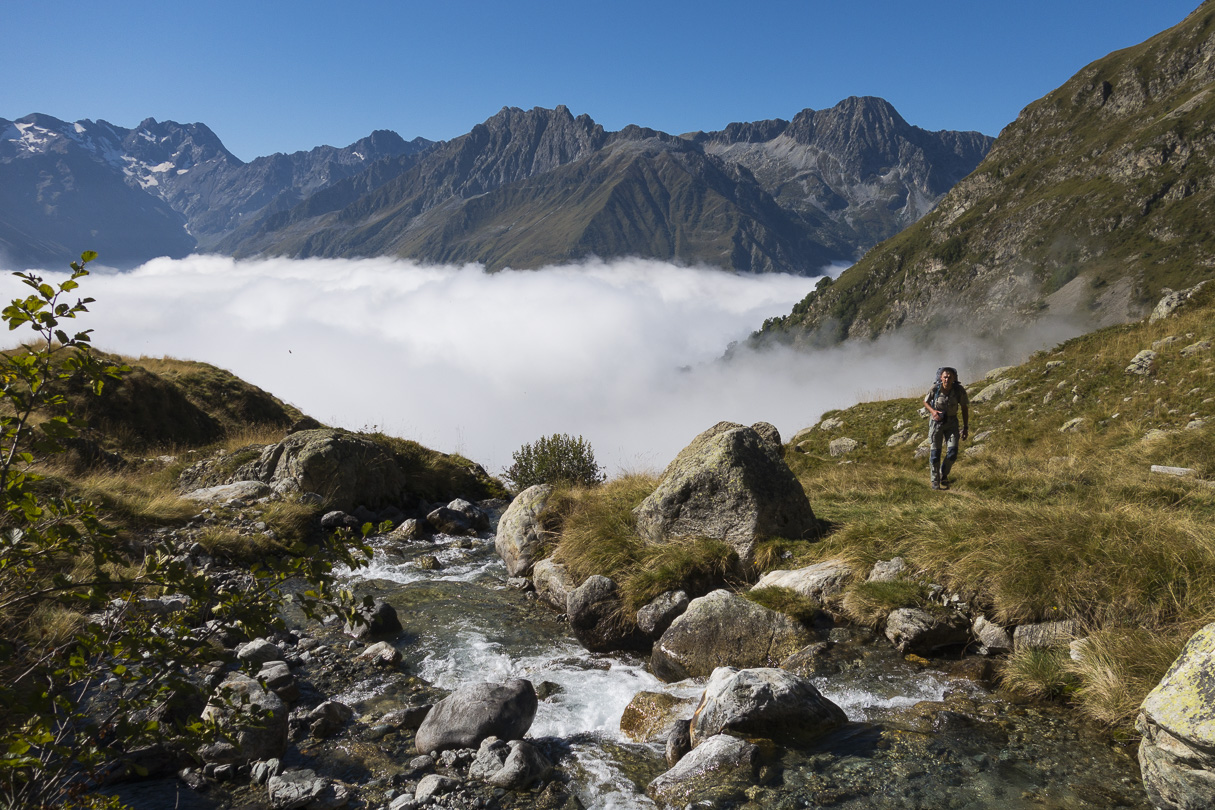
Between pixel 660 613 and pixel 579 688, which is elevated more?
pixel 660 613

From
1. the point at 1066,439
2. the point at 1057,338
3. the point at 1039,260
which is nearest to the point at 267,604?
the point at 1066,439

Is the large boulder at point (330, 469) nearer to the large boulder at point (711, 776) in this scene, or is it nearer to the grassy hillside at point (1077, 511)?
the grassy hillside at point (1077, 511)

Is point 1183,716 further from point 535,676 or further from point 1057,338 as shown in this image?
point 1057,338

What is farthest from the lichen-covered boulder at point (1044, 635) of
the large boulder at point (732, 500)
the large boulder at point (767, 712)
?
the large boulder at point (732, 500)

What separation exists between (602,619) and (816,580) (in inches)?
149

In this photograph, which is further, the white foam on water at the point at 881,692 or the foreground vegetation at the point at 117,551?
the white foam on water at the point at 881,692

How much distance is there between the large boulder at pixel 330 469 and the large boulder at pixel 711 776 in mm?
15754

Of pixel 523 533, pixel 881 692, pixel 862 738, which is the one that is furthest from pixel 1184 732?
pixel 523 533

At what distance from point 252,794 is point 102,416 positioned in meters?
23.7

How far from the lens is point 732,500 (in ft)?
41.8

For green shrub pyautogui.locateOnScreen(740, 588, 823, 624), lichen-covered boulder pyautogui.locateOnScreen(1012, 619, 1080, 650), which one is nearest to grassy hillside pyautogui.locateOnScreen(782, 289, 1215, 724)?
lichen-covered boulder pyautogui.locateOnScreen(1012, 619, 1080, 650)

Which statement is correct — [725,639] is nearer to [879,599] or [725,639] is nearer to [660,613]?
[660,613]

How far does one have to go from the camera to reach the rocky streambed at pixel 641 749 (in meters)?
6.38

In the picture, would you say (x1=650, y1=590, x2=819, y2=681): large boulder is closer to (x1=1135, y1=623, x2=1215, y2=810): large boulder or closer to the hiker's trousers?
(x1=1135, y1=623, x2=1215, y2=810): large boulder
